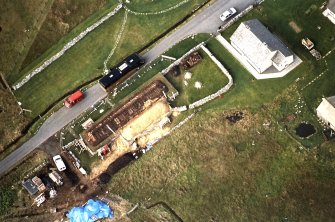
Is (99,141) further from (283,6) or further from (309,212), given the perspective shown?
(283,6)

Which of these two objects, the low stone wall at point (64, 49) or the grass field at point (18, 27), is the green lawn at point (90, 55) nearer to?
the low stone wall at point (64, 49)

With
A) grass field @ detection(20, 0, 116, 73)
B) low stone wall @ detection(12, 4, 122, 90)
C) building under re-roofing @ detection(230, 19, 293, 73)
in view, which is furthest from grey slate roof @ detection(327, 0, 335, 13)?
grass field @ detection(20, 0, 116, 73)

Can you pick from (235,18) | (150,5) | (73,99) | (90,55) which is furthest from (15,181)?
(235,18)

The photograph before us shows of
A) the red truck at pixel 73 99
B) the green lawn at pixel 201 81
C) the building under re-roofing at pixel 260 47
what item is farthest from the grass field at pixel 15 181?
the building under re-roofing at pixel 260 47

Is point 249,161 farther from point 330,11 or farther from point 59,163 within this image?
point 330,11

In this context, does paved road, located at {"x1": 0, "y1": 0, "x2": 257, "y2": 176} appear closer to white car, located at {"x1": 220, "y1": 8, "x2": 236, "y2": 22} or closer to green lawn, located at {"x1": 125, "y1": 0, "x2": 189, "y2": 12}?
white car, located at {"x1": 220, "y1": 8, "x2": 236, "y2": 22}

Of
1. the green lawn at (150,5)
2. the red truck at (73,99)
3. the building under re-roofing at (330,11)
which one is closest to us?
the red truck at (73,99)
